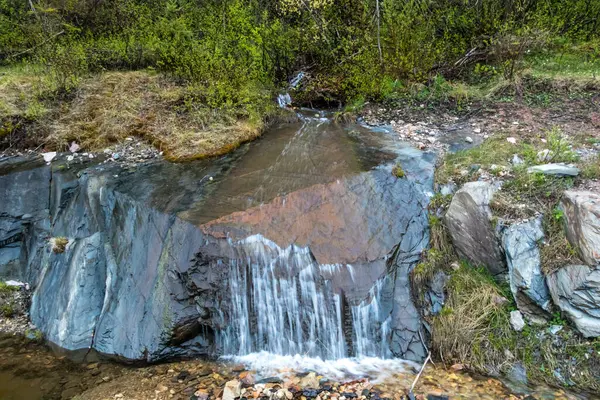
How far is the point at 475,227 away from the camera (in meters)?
4.55

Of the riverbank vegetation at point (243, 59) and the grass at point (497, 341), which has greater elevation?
the riverbank vegetation at point (243, 59)

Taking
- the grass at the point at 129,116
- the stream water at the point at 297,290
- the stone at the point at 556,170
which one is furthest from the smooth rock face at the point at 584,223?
the grass at the point at 129,116

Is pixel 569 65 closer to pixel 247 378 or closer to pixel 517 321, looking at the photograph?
pixel 517 321

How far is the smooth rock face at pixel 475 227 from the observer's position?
447 cm

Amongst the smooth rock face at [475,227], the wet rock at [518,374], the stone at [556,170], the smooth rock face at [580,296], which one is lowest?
the wet rock at [518,374]

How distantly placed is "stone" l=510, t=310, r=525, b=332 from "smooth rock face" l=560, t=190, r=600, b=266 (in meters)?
0.80

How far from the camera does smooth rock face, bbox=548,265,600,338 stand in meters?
3.72

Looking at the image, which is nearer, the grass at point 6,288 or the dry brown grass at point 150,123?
the grass at point 6,288

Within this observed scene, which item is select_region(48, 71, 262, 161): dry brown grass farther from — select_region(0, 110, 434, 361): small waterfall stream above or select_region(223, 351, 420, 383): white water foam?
select_region(223, 351, 420, 383): white water foam

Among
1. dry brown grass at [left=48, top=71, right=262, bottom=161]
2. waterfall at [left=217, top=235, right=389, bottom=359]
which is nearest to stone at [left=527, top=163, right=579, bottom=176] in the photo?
waterfall at [left=217, top=235, right=389, bottom=359]

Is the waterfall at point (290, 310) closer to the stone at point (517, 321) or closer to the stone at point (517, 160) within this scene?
the stone at point (517, 321)

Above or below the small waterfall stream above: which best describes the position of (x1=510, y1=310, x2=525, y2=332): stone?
below

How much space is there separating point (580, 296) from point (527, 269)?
49 centimetres

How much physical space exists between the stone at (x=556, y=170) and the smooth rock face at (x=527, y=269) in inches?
28.3
